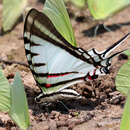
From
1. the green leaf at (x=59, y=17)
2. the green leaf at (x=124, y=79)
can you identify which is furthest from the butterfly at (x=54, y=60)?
the green leaf at (x=59, y=17)

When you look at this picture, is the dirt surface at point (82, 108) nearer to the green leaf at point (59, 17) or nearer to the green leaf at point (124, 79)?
the green leaf at point (124, 79)

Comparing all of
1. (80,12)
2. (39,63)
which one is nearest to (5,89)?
(39,63)

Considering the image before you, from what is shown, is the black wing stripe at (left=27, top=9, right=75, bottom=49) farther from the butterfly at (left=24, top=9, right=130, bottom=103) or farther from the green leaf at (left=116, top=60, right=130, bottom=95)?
the green leaf at (left=116, top=60, right=130, bottom=95)

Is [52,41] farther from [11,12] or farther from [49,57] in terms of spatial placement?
[11,12]

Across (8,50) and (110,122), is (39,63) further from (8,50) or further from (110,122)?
(8,50)

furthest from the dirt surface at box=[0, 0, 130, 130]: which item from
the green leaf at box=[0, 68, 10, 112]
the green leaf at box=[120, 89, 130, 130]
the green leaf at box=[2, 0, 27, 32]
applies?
the green leaf at box=[2, 0, 27, 32]

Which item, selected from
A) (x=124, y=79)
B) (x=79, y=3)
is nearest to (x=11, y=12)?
(x=79, y=3)
